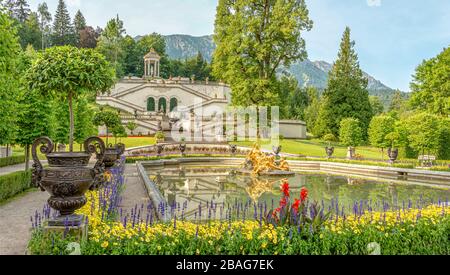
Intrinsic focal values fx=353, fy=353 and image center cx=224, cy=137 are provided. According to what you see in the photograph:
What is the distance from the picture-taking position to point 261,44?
34625 millimetres

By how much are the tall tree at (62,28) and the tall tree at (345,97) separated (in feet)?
210

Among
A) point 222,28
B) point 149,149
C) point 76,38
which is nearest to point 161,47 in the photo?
point 76,38

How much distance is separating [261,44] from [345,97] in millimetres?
23043

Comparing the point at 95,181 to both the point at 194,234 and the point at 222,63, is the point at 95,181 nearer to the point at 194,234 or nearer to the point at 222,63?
the point at 194,234

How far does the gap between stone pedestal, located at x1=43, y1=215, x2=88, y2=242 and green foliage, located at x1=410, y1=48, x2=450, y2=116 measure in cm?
3913

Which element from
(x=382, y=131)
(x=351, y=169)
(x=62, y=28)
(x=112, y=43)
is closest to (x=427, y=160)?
(x=382, y=131)

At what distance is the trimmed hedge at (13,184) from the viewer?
1017 cm

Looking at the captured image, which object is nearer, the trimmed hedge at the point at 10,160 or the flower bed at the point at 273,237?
the flower bed at the point at 273,237

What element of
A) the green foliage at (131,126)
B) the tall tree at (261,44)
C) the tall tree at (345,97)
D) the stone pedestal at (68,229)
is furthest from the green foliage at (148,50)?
the stone pedestal at (68,229)

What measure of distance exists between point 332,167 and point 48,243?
2151cm

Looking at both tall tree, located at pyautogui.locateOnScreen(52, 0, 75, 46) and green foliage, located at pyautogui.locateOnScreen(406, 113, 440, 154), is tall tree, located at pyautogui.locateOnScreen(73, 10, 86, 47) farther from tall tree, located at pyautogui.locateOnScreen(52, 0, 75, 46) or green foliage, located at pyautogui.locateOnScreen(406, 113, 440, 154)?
green foliage, located at pyautogui.locateOnScreen(406, 113, 440, 154)

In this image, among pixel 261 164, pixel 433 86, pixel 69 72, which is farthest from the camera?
pixel 433 86

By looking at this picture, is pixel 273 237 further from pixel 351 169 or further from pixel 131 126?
pixel 131 126

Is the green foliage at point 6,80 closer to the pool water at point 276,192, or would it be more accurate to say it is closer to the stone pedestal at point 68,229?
the pool water at point 276,192
